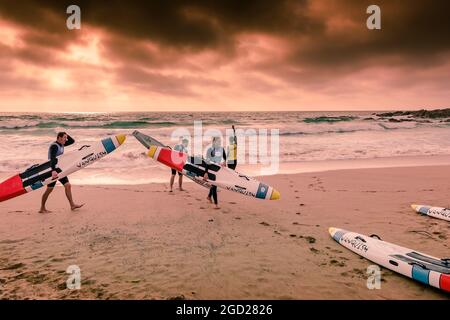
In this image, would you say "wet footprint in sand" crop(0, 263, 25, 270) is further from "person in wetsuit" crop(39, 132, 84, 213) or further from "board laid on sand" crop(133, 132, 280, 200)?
"board laid on sand" crop(133, 132, 280, 200)

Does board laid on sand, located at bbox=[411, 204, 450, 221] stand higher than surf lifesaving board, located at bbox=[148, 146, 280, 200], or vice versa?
surf lifesaving board, located at bbox=[148, 146, 280, 200]

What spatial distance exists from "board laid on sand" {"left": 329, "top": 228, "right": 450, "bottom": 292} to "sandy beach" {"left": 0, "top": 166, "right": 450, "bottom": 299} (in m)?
0.13

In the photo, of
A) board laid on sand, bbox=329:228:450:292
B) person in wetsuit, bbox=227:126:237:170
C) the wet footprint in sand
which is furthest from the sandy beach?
person in wetsuit, bbox=227:126:237:170

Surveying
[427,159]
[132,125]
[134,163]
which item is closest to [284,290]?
[134,163]

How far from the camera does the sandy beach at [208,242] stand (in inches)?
168

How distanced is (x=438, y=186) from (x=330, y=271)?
7.40 m

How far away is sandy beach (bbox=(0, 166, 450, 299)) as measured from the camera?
427 centimetres

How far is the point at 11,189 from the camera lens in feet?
26.0

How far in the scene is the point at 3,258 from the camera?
517cm

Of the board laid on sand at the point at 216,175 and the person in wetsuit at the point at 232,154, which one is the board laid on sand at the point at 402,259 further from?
the person in wetsuit at the point at 232,154

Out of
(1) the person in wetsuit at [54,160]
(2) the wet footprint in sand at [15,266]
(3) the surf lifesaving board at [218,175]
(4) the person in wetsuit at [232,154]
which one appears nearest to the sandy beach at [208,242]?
(2) the wet footprint in sand at [15,266]

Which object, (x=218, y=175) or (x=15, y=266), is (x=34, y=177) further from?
(x=218, y=175)

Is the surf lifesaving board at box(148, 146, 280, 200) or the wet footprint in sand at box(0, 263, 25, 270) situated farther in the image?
the surf lifesaving board at box(148, 146, 280, 200)
